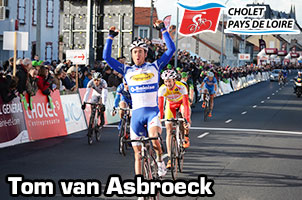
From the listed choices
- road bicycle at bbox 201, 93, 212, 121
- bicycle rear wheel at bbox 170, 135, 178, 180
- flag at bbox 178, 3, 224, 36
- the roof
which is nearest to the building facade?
flag at bbox 178, 3, 224, 36

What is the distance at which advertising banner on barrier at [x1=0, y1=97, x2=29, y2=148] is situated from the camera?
554 inches

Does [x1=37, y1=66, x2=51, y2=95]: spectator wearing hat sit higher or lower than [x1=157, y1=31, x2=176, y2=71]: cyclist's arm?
lower

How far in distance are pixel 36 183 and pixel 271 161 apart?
566 centimetres

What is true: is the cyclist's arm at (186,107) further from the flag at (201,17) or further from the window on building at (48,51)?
the window on building at (48,51)

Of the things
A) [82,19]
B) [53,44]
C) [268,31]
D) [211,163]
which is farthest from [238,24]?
[211,163]

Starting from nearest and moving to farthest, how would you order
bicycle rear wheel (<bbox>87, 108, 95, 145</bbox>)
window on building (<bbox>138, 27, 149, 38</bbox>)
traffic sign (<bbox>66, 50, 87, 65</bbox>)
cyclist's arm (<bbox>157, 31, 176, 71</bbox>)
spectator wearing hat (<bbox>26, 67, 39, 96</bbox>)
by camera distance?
cyclist's arm (<bbox>157, 31, 176, 71</bbox>) < bicycle rear wheel (<bbox>87, 108, 95, 145</bbox>) < spectator wearing hat (<bbox>26, 67, 39, 96</bbox>) < traffic sign (<bbox>66, 50, 87, 65</bbox>) < window on building (<bbox>138, 27, 149, 38</bbox>)

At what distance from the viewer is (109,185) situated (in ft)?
29.8

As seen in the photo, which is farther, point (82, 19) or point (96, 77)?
point (82, 19)

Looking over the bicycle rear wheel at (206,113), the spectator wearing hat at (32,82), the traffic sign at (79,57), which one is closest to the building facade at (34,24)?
the traffic sign at (79,57)

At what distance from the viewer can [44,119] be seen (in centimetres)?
1616

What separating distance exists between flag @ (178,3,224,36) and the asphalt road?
1837 centimetres

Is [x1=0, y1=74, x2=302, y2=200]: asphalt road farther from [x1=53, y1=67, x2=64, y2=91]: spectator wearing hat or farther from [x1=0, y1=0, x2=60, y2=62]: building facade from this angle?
[x1=0, y1=0, x2=60, y2=62]: building facade

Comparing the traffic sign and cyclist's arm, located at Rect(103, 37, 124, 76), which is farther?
the traffic sign

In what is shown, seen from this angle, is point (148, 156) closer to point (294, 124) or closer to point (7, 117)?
point (7, 117)
